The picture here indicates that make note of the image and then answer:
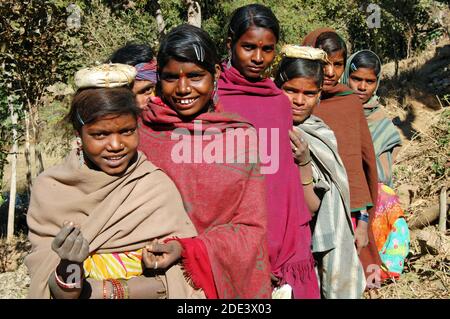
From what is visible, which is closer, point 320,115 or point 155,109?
point 155,109

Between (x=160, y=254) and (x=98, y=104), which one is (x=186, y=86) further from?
(x=160, y=254)

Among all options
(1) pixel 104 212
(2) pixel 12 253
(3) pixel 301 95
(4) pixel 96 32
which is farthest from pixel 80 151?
(4) pixel 96 32

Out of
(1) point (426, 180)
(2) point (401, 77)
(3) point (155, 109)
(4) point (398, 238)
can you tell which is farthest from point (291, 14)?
(3) point (155, 109)

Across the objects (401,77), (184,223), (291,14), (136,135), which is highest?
(291,14)

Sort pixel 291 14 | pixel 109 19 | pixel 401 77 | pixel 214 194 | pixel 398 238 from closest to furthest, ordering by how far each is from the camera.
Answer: pixel 214 194 < pixel 398 238 < pixel 109 19 < pixel 291 14 < pixel 401 77

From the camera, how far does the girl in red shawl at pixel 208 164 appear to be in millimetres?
1928

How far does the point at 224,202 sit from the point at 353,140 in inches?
45.7

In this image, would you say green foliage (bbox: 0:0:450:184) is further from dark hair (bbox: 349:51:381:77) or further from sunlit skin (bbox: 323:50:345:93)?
dark hair (bbox: 349:51:381:77)

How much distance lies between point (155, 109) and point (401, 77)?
1433cm

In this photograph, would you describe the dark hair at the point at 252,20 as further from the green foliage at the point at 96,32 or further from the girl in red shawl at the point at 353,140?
the green foliage at the point at 96,32

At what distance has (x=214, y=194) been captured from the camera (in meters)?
1.94

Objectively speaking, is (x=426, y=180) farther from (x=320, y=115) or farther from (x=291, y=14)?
(x=291, y=14)

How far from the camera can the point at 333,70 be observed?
2969 mm

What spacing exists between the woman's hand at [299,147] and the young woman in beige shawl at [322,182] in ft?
0.36
